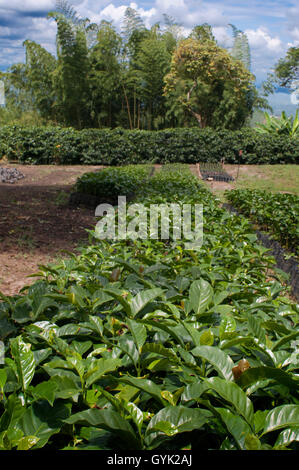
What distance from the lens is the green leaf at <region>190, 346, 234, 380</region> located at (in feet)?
2.86

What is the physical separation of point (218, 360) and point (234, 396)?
104 mm

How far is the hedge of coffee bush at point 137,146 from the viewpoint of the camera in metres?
12.7

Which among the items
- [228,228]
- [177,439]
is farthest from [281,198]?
[177,439]

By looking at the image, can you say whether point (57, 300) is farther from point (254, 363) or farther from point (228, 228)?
point (228, 228)

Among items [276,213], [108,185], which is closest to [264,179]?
[108,185]

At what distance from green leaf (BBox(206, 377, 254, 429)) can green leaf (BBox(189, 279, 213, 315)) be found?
45 centimetres

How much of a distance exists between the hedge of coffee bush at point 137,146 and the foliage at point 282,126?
2.21 m

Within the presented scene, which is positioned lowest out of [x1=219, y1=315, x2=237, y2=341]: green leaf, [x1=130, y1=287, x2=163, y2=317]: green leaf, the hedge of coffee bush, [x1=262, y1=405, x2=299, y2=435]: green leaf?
[x1=262, y1=405, x2=299, y2=435]: green leaf

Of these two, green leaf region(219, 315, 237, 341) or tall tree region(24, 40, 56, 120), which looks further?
tall tree region(24, 40, 56, 120)

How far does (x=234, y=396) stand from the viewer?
79 centimetres

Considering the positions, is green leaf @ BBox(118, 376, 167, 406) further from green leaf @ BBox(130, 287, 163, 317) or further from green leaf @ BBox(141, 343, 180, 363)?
green leaf @ BBox(130, 287, 163, 317)

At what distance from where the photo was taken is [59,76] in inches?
659

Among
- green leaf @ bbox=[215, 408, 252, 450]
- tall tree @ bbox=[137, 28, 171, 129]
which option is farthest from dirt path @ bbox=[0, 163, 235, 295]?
tall tree @ bbox=[137, 28, 171, 129]

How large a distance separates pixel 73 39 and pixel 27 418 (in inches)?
659
